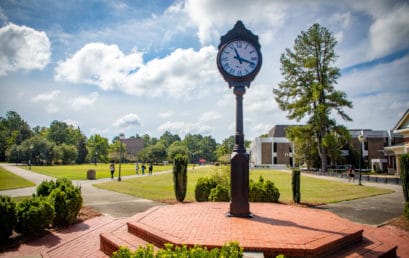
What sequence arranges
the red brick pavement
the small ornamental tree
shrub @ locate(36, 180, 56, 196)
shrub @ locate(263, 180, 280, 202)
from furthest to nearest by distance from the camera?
the small ornamental tree → shrub @ locate(263, 180, 280, 202) → shrub @ locate(36, 180, 56, 196) → the red brick pavement

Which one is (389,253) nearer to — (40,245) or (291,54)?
(40,245)

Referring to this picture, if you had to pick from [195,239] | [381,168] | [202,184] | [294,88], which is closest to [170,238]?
[195,239]

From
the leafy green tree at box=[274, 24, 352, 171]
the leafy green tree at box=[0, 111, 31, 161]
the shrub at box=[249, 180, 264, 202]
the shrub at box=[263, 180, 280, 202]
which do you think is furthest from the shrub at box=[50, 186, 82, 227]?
the leafy green tree at box=[0, 111, 31, 161]

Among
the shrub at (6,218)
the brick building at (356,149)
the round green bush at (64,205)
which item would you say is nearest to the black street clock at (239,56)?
the round green bush at (64,205)

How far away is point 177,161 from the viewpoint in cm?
1361

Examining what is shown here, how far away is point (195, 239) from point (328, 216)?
4826 millimetres

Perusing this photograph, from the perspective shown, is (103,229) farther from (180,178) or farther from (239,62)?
(239,62)

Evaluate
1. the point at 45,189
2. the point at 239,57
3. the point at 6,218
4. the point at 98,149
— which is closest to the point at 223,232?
the point at 239,57

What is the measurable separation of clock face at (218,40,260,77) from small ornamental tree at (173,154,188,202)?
22.1 feet

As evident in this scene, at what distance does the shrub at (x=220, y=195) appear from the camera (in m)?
11.4

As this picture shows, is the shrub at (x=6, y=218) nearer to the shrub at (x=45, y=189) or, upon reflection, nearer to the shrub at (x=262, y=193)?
the shrub at (x=45, y=189)

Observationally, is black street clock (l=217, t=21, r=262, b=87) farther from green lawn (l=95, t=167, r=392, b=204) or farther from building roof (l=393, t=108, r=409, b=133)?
building roof (l=393, t=108, r=409, b=133)

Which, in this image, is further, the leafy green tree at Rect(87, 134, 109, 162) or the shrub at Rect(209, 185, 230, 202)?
the leafy green tree at Rect(87, 134, 109, 162)

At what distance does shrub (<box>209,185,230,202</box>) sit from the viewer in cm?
1138
